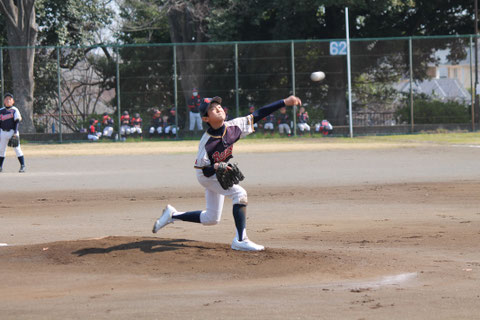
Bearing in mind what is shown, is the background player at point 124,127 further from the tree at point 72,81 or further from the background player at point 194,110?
the background player at point 194,110

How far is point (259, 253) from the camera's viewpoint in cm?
738

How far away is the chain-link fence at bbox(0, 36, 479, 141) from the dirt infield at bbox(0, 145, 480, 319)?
13037 mm

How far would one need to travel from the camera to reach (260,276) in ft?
21.5

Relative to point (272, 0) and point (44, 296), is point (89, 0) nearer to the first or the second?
point (272, 0)

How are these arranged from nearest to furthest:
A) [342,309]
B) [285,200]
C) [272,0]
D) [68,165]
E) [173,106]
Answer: [342,309], [285,200], [68,165], [173,106], [272,0]

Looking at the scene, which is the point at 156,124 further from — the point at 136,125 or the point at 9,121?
the point at 9,121

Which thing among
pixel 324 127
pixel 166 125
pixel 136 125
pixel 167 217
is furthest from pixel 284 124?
pixel 167 217

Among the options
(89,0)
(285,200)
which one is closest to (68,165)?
(285,200)

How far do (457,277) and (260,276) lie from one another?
169 centimetres

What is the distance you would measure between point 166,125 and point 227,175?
21398 millimetres

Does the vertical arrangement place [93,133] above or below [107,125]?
below

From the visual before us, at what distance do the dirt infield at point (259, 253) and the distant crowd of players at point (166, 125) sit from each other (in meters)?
12.5

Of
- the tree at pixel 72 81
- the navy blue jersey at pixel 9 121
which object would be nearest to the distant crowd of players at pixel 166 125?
the tree at pixel 72 81

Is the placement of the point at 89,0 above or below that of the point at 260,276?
above
